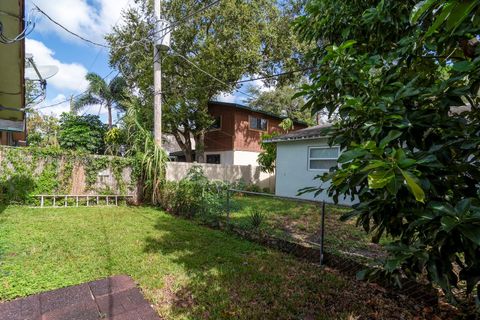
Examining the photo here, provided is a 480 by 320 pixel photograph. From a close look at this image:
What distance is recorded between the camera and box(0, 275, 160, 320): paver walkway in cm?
279

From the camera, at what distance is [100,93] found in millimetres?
20516

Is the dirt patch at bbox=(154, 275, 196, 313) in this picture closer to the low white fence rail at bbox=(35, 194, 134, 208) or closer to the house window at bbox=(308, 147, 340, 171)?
the low white fence rail at bbox=(35, 194, 134, 208)

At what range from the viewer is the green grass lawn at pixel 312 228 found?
15.8 ft

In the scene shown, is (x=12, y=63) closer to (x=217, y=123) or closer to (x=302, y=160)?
(x=302, y=160)

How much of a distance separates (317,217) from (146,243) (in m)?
4.72

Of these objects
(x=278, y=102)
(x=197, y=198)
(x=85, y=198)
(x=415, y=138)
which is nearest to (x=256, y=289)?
(x=415, y=138)

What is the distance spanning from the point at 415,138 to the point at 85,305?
139 inches

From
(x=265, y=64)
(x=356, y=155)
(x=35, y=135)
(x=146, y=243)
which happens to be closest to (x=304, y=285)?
(x=356, y=155)

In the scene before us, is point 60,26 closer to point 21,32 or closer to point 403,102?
point 21,32

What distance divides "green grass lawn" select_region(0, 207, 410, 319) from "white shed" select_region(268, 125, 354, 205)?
6.07m

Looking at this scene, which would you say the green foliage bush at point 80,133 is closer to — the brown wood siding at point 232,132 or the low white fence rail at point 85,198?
the brown wood siding at point 232,132

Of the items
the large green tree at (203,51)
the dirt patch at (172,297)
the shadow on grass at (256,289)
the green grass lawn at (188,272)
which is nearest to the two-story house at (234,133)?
the large green tree at (203,51)

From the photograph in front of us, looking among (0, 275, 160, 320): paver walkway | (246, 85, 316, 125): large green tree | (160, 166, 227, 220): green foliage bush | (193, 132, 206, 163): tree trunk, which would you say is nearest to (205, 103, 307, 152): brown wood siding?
(193, 132, 206, 163): tree trunk

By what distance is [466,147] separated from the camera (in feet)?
5.36
